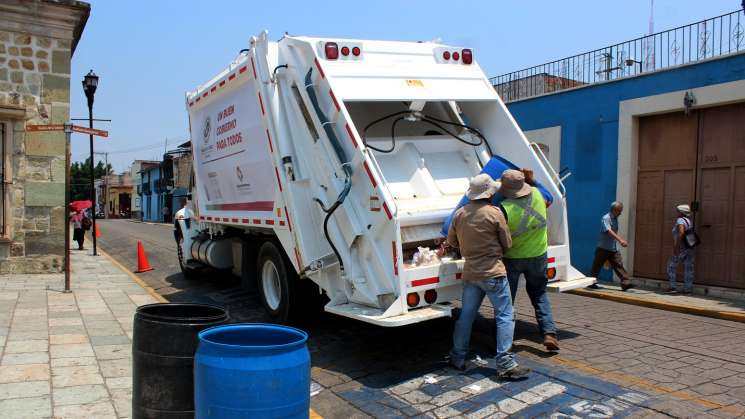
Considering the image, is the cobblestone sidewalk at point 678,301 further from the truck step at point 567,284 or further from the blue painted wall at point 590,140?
the truck step at point 567,284

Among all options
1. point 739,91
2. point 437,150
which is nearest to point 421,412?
point 437,150

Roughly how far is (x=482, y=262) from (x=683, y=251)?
5.86m

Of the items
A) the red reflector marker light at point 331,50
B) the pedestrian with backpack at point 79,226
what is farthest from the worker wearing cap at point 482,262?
the pedestrian with backpack at point 79,226

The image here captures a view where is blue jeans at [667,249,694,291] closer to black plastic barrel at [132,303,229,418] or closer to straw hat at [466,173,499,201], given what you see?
straw hat at [466,173,499,201]

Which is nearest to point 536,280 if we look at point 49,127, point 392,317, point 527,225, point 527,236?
point 527,236

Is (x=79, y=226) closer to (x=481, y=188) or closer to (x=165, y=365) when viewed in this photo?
(x=481, y=188)

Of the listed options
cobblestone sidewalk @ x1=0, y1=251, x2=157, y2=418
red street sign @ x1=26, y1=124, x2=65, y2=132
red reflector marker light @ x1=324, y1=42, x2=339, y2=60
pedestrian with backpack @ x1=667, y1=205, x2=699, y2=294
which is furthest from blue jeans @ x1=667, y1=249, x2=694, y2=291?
red street sign @ x1=26, y1=124, x2=65, y2=132

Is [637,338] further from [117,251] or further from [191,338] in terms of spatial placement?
[117,251]

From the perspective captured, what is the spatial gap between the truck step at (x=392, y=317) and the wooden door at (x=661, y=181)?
21.7 ft

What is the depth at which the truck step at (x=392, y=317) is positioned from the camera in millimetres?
4898

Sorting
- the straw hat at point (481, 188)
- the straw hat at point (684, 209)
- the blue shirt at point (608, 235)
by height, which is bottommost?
the blue shirt at point (608, 235)

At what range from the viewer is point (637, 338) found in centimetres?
646

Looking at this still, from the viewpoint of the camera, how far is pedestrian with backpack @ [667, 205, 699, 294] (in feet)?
30.7

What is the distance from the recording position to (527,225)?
5.46 m
